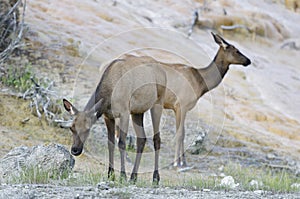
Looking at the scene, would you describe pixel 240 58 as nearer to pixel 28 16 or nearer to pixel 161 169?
pixel 161 169

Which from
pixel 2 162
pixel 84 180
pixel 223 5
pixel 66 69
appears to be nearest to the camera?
pixel 84 180

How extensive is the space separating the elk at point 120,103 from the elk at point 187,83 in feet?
7.43

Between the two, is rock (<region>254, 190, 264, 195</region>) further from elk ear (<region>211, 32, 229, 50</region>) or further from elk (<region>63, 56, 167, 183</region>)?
elk ear (<region>211, 32, 229, 50</region>)

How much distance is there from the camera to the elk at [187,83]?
13.1 m

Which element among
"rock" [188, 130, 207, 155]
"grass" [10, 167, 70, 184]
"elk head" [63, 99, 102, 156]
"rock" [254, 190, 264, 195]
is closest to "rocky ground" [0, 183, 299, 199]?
"rock" [254, 190, 264, 195]

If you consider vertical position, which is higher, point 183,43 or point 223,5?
point 223,5

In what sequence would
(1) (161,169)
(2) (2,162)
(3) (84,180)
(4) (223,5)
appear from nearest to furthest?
(3) (84,180) → (2) (2,162) → (1) (161,169) → (4) (223,5)

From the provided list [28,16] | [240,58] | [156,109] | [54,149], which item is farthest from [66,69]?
[54,149]

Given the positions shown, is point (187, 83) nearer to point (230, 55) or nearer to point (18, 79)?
point (230, 55)

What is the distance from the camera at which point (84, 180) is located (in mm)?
8047

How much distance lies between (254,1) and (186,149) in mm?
19256

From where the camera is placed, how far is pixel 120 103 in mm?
9438

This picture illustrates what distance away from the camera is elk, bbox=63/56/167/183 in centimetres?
891

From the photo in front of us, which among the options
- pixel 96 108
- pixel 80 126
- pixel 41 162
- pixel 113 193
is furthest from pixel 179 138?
pixel 113 193
